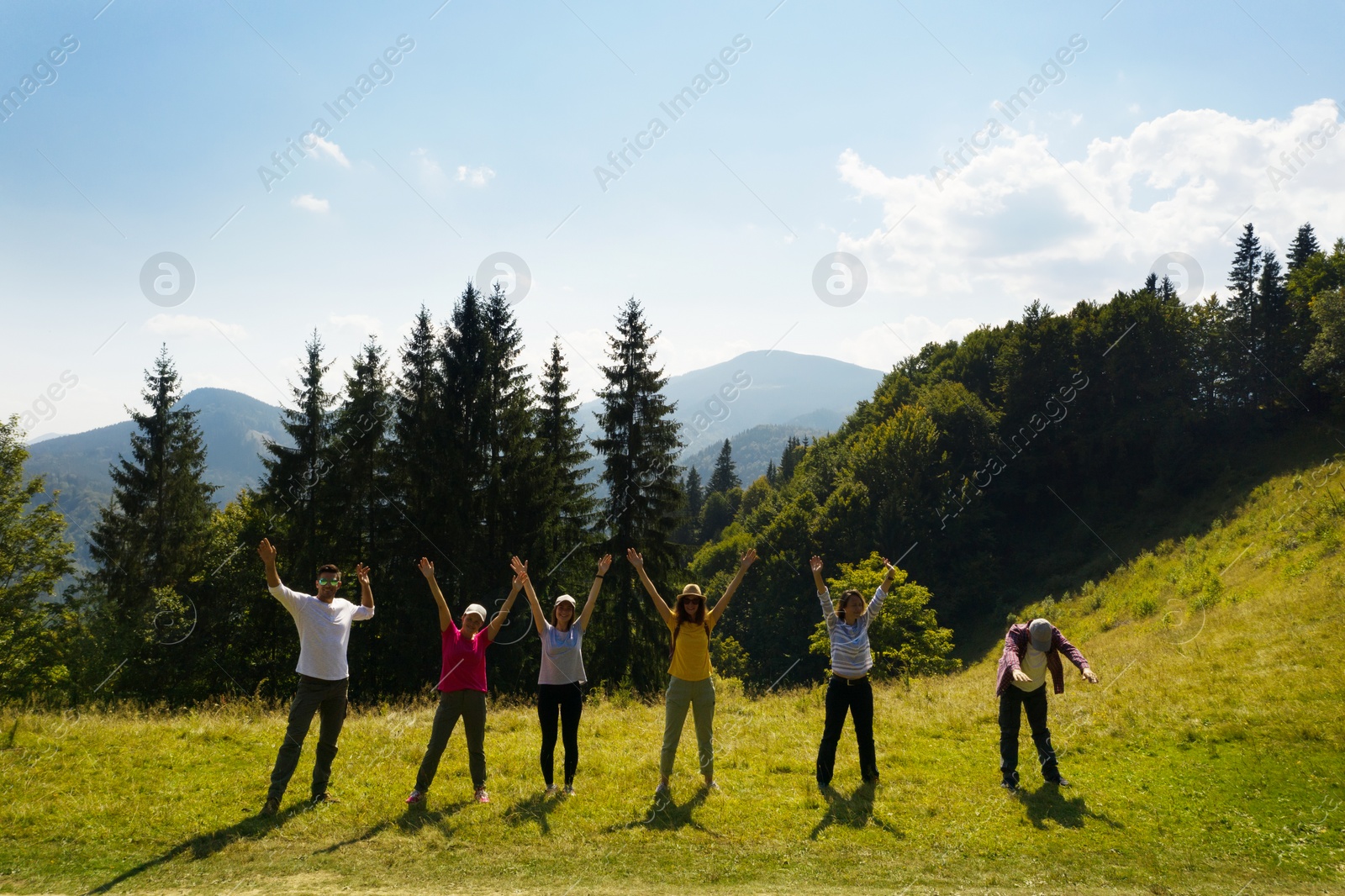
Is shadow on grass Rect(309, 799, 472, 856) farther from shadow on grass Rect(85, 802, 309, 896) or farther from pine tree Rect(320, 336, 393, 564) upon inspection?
pine tree Rect(320, 336, 393, 564)

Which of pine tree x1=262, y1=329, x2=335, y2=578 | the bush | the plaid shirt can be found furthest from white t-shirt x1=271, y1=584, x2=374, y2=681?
the bush

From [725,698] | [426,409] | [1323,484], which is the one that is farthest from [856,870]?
[1323,484]

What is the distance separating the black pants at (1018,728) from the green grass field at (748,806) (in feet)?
1.03

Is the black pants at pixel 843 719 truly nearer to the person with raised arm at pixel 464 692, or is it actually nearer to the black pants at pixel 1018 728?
the black pants at pixel 1018 728

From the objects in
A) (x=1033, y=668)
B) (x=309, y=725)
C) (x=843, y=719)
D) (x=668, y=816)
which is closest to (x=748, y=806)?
(x=668, y=816)

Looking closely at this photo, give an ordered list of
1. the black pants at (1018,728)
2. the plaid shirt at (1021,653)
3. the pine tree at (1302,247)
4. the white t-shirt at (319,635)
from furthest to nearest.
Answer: the pine tree at (1302,247) < the plaid shirt at (1021,653) < the black pants at (1018,728) < the white t-shirt at (319,635)

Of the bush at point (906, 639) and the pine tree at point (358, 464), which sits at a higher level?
the pine tree at point (358, 464)

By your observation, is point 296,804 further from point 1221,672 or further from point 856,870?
point 1221,672

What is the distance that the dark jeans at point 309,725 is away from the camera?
7.61m

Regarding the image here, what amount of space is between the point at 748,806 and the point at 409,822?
12.0ft

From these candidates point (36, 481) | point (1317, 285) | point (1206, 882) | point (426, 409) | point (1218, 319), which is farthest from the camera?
point (1218, 319)

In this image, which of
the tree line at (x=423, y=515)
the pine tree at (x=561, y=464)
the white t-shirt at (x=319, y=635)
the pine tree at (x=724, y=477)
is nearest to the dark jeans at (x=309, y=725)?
the white t-shirt at (x=319, y=635)

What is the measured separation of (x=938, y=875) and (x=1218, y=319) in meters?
58.5

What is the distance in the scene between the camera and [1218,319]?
163ft
